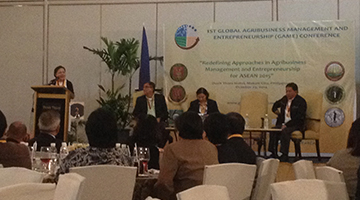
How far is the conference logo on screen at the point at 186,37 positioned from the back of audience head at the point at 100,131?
5.14 metres

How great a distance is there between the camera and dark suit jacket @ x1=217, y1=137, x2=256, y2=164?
3.30 m

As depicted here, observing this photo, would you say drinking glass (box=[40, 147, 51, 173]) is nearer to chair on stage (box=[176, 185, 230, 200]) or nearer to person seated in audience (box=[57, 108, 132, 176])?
person seated in audience (box=[57, 108, 132, 176])

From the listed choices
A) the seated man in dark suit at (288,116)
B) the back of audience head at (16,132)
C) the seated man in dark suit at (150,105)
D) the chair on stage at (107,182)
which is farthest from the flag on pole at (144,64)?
the chair on stage at (107,182)

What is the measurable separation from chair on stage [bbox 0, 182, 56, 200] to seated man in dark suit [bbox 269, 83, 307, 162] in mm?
5422

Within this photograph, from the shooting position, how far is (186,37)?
7836 millimetres

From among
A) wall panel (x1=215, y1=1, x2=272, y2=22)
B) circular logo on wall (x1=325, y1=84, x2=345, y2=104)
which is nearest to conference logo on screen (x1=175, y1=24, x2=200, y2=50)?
wall panel (x1=215, y1=1, x2=272, y2=22)

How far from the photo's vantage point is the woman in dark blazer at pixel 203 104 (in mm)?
7301

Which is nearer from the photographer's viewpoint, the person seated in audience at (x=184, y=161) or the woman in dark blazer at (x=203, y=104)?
the person seated in audience at (x=184, y=161)

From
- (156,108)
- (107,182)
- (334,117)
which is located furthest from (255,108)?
(107,182)

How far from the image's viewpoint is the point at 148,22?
8680mm

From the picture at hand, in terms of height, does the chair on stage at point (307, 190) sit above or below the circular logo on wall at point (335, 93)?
below

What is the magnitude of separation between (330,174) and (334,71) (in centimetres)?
525

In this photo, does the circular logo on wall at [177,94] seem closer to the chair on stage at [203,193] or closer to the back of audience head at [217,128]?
the back of audience head at [217,128]

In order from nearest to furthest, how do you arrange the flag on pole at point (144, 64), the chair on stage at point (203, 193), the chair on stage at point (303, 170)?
the chair on stage at point (203, 193) < the chair on stage at point (303, 170) < the flag on pole at point (144, 64)
